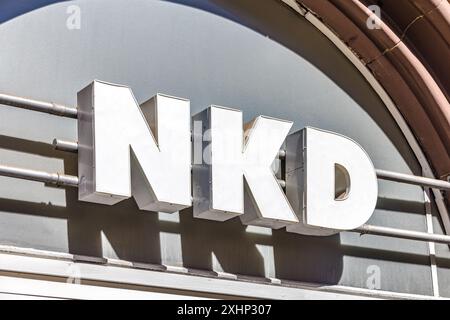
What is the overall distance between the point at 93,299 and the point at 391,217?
2614mm

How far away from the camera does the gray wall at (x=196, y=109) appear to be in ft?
20.5

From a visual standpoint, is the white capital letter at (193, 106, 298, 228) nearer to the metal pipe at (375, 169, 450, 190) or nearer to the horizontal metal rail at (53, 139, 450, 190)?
the horizontal metal rail at (53, 139, 450, 190)

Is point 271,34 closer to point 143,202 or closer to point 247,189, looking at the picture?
point 247,189

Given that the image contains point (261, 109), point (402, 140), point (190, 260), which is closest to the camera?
point (190, 260)

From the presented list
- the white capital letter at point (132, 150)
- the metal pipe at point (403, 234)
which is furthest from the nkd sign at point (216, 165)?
the metal pipe at point (403, 234)

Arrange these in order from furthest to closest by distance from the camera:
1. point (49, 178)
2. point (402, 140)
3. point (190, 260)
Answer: point (402, 140) < point (190, 260) < point (49, 178)

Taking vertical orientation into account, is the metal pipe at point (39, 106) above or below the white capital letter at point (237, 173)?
above

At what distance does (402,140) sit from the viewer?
26.2 feet

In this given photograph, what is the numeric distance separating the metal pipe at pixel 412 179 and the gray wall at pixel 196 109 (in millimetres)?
303

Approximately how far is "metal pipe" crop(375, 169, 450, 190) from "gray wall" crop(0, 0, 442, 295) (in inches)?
11.9

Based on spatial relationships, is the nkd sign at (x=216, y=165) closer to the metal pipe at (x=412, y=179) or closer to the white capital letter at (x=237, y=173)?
the white capital letter at (x=237, y=173)

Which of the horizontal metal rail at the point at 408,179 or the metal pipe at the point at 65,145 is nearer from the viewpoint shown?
the metal pipe at the point at 65,145

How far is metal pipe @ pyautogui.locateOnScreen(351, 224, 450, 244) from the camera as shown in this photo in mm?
7137
